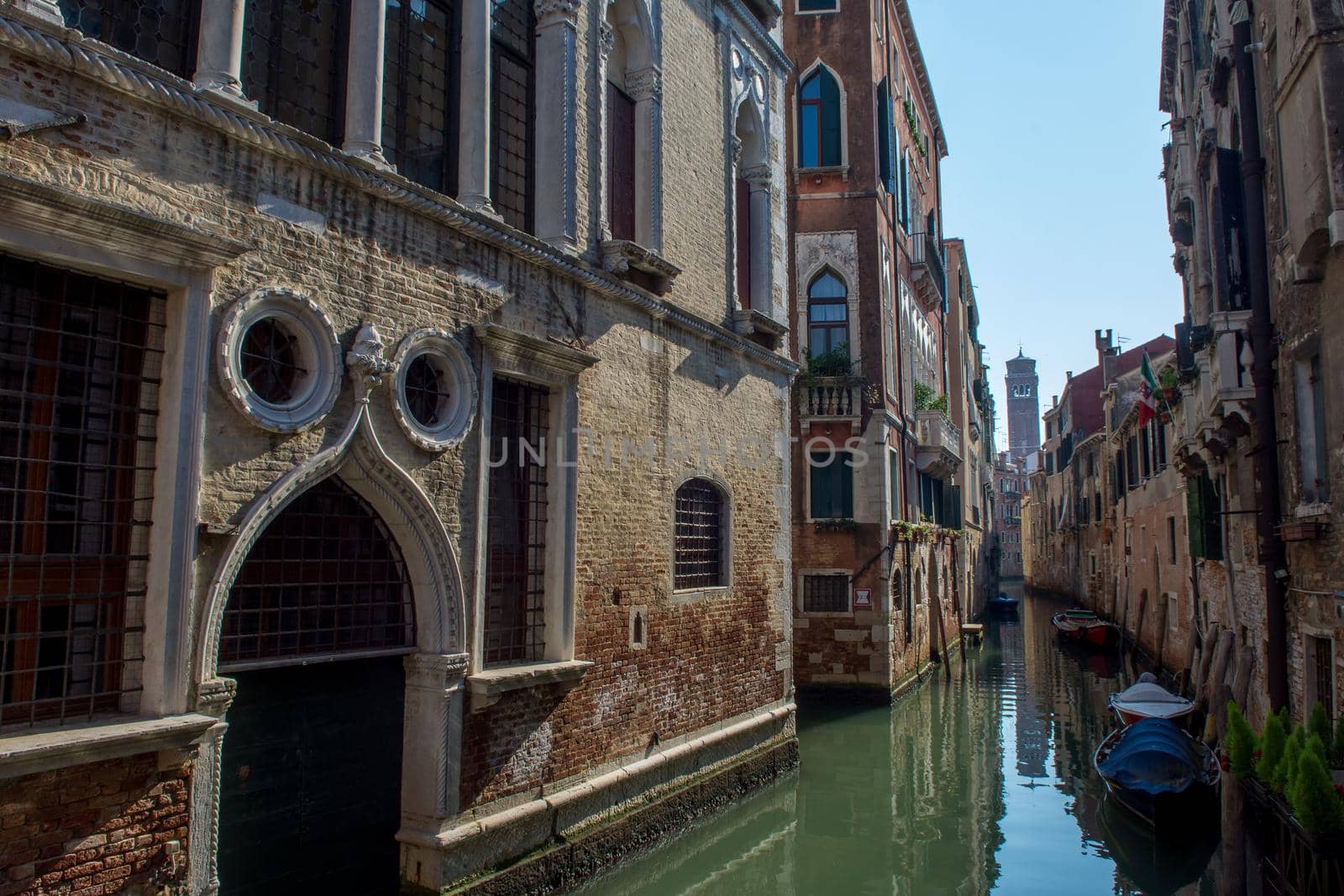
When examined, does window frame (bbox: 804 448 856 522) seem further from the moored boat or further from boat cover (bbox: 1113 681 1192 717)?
the moored boat

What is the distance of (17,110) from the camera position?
4.26 meters

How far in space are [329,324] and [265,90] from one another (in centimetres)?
153

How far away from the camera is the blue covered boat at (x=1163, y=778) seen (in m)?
9.57

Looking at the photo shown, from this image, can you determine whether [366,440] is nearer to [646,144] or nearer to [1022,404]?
[646,144]

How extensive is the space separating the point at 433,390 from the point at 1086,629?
24.0 metres

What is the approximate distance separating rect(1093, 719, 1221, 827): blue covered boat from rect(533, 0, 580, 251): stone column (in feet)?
24.7

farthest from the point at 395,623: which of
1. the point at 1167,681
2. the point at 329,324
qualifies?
the point at 1167,681

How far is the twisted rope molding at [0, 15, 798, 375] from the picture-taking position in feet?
14.2

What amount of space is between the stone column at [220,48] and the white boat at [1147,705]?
1224 centimetres

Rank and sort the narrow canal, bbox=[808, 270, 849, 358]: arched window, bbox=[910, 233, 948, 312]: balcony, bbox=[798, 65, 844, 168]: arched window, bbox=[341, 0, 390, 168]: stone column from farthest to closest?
bbox=[910, 233, 948, 312]: balcony
bbox=[798, 65, 844, 168]: arched window
bbox=[808, 270, 849, 358]: arched window
the narrow canal
bbox=[341, 0, 390, 168]: stone column

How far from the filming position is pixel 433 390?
6609 millimetres

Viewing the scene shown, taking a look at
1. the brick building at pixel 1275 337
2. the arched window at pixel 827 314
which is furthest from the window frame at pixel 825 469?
the brick building at pixel 1275 337

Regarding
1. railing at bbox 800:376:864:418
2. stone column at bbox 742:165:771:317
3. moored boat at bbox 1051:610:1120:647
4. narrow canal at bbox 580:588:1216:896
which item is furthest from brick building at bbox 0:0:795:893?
moored boat at bbox 1051:610:1120:647

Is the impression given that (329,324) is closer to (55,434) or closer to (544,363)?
(55,434)
